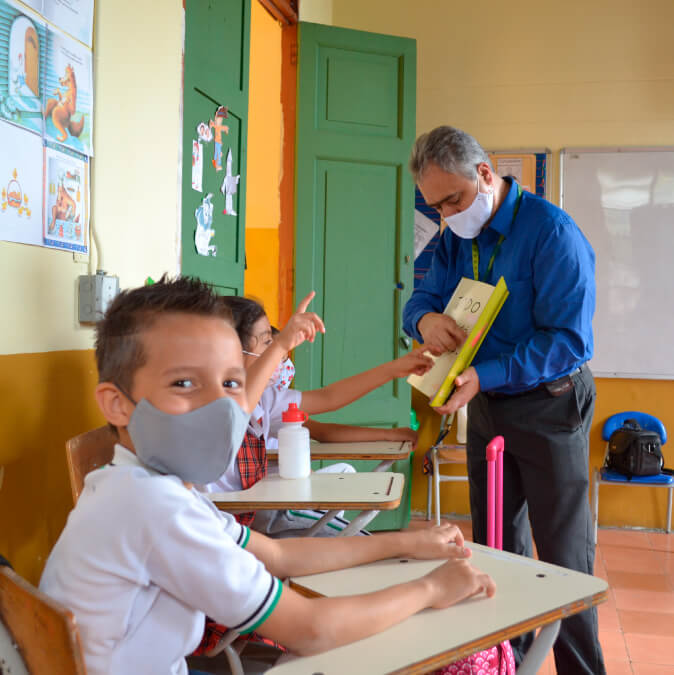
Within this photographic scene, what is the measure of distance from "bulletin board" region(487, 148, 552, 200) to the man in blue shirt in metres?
2.41

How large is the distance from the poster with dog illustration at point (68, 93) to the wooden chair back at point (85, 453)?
2.39 ft

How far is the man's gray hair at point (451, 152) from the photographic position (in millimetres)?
1897

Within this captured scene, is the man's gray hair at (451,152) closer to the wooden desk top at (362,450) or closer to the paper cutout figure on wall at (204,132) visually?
the wooden desk top at (362,450)

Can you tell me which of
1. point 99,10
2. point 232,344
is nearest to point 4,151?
point 99,10

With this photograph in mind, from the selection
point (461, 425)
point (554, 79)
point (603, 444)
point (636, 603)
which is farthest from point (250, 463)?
point (554, 79)

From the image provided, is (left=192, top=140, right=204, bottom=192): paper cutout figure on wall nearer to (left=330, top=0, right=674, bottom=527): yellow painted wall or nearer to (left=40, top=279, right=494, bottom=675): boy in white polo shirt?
(left=40, top=279, right=494, bottom=675): boy in white polo shirt

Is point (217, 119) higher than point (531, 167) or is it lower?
lower

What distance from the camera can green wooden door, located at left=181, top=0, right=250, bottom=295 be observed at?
2500 mm

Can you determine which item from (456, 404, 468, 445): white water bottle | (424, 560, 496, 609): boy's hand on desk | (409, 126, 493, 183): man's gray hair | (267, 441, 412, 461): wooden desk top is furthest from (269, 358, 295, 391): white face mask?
(456, 404, 468, 445): white water bottle

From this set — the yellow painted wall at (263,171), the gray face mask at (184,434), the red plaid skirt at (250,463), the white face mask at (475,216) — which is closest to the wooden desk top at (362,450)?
the red plaid skirt at (250,463)

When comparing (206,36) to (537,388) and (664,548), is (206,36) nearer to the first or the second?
(537,388)

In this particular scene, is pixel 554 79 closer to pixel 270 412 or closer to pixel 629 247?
pixel 629 247

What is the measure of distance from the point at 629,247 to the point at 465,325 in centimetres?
274

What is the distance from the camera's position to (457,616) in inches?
36.7
